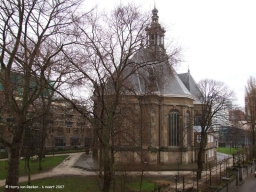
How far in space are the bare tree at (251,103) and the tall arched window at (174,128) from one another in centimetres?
1649

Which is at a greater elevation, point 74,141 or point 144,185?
point 74,141

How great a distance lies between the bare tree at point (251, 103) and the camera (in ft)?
146

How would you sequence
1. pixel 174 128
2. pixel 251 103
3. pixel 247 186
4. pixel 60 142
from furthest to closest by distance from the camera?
pixel 60 142
pixel 251 103
pixel 174 128
pixel 247 186

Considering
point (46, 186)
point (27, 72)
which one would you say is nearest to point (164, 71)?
point (27, 72)

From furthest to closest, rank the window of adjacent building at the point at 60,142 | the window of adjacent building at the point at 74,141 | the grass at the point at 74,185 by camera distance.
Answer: the window of adjacent building at the point at 74,141, the window of adjacent building at the point at 60,142, the grass at the point at 74,185

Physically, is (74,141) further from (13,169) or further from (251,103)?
(13,169)

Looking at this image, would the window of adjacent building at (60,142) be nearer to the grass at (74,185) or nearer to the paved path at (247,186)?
the grass at (74,185)

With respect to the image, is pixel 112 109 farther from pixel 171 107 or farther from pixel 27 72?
pixel 171 107

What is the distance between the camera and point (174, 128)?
1403 inches

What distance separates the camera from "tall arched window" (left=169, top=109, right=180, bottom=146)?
115 feet

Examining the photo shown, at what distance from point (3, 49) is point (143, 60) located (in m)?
6.04

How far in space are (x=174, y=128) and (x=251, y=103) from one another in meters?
18.3

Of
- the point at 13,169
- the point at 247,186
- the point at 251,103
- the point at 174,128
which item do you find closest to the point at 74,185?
the point at 13,169

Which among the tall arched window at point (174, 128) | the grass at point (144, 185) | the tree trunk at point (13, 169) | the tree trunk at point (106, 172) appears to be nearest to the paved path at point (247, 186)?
the grass at point (144, 185)
